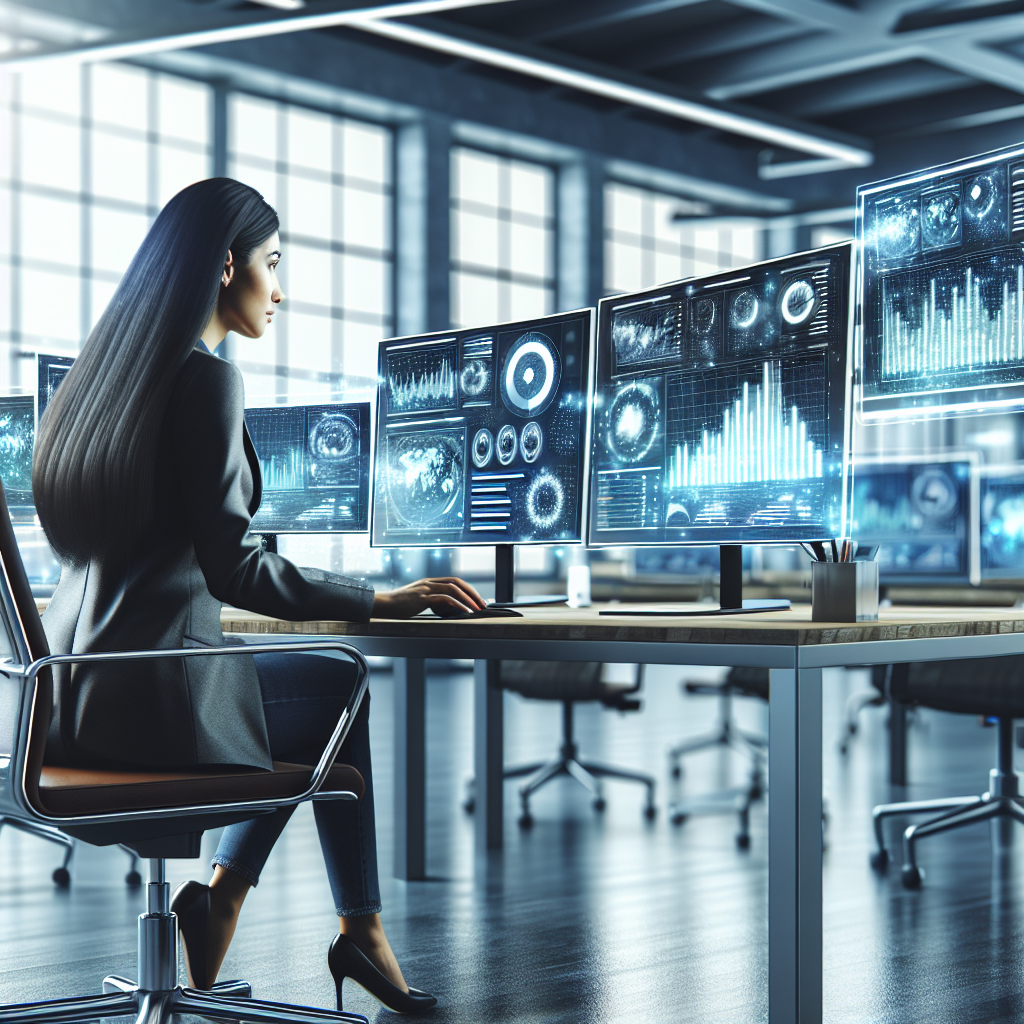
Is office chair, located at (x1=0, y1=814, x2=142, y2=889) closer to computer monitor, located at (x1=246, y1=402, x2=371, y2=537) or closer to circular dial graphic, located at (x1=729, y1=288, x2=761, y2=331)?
computer monitor, located at (x1=246, y1=402, x2=371, y2=537)

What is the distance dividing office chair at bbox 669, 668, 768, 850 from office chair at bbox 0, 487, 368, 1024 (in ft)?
7.82

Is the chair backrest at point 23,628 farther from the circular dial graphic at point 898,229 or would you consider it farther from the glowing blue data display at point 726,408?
the circular dial graphic at point 898,229

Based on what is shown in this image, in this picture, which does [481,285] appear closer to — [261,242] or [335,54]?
[335,54]

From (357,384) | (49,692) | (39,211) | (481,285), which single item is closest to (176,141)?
(39,211)

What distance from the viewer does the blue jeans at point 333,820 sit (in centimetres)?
226

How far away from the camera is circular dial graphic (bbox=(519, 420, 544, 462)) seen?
2836 millimetres

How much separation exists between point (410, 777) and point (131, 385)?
1.92 metres

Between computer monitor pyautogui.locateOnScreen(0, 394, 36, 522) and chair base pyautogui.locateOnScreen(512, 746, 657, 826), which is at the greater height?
computer monitor pyautogui.locateOnScreen(0, 394, 36, 522)

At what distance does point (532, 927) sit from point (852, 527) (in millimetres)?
1418

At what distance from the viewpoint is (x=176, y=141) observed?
1091 cm

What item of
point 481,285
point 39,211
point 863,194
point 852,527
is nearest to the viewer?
point 852,527

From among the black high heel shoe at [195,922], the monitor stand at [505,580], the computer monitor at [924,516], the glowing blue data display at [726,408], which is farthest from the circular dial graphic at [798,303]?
the computer monitor at [924,516]

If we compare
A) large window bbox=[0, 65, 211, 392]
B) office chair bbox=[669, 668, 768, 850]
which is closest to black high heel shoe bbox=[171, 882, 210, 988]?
office chair bbox=[669, 668, 768, 850]

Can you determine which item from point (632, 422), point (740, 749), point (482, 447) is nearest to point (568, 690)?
point (740, 749)
